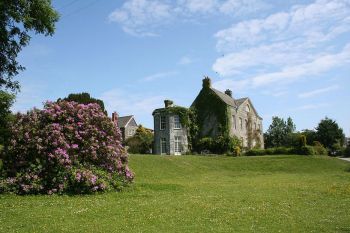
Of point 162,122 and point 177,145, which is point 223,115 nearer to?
point 177,145

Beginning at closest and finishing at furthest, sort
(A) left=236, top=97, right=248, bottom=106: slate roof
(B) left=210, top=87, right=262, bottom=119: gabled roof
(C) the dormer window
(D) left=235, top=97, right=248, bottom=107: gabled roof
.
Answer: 1. (C) the dormer window
2. (B) left=210, top=87, right=262, bottom=119: gabled roof
3. (D) left=235, top=97, right=248, bottom=107: gabled roof
4. (A) left=236, top=97, right=248, bottom=106: slate roof

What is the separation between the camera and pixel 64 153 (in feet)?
61.1

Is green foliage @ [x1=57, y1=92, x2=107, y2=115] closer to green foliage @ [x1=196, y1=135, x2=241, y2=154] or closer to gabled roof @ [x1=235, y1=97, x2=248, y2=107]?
green foliage @ [x1=196, y1=135, x2=241, y2=154]

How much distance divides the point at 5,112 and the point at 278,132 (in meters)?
85.4

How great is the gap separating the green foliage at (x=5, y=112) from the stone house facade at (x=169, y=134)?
3413 centimetres

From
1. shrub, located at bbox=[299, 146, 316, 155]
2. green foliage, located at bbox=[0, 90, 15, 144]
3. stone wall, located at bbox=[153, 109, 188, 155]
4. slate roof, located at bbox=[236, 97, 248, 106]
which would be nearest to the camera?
green foliage, located at bbox=[0, 90, 15, 144]

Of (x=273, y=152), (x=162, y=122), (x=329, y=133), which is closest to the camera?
(x=273, y=152)

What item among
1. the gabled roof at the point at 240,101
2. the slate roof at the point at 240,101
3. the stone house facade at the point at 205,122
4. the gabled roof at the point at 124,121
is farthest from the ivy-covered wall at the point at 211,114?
the gabled roof at the point at 124,121

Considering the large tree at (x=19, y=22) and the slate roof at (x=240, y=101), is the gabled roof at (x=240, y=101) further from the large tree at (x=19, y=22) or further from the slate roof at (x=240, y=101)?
the large tree at (x=19, y=22)

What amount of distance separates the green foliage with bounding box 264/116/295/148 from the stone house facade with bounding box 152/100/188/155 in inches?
1553

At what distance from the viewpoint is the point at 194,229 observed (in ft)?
34.1

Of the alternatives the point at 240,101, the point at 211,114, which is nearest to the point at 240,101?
the point at 240,101

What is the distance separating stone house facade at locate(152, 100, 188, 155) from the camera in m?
54.6

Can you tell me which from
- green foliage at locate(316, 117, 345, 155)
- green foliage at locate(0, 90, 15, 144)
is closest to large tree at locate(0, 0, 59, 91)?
green foliage at locate(0, 90, 15, 144)
